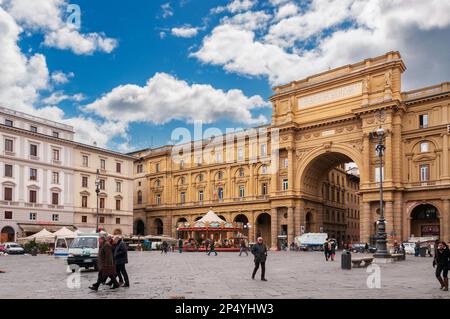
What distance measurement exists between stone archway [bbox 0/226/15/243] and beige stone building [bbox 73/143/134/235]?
9.31 metres

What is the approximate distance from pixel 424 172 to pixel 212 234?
23495mm

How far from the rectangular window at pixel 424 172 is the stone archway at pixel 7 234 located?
45037mm

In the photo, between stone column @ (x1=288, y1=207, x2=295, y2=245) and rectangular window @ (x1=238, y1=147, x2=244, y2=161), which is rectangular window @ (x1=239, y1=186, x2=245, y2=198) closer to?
rectangular window @ (x1=238, y1=147, x2=244, y2=161)

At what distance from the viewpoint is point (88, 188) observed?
6556 centimetres

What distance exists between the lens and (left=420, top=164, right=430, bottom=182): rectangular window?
52.1 meters

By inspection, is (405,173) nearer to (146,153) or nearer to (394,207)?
(394,207)

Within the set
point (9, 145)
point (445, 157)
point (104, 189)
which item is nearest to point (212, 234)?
point (104, 189)

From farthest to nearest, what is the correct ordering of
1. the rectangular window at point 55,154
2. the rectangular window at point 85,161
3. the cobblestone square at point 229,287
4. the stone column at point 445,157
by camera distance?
the rectangular window at point 85,161
the rectangular window at point 55,154
the stone column at point 445,157
the cobblestone square at point 229,287

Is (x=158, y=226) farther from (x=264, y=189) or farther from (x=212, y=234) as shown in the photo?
(x=212, y=234)

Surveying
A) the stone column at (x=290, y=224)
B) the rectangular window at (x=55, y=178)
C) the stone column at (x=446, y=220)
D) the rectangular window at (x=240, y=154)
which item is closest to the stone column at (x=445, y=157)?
the stone column at (x=446, y=220)

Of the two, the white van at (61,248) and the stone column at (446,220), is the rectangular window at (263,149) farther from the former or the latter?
the white van at (61,248)

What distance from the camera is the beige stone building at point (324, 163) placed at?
52.1 metres

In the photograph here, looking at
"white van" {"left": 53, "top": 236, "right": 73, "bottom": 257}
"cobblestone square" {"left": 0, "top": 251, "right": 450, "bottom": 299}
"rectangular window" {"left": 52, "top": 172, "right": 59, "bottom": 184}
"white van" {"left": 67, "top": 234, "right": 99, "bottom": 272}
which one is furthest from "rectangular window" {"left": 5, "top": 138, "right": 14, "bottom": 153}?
"cobblestone square" {"left": 0, "top": 251, "right": 450, "bottom": 299}
